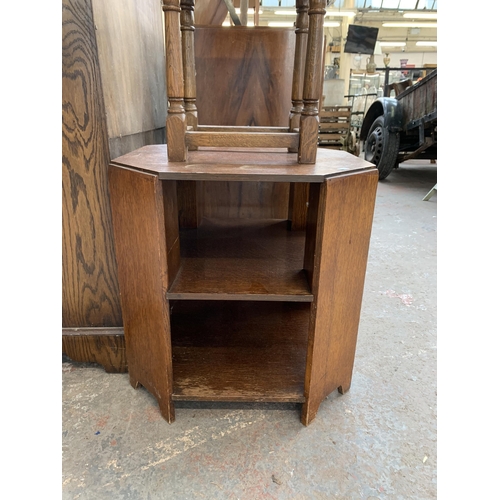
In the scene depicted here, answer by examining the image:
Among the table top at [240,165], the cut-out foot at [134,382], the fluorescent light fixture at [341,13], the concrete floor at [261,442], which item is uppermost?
the fluorescent light fixture at [341,13]

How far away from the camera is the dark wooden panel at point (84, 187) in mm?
943

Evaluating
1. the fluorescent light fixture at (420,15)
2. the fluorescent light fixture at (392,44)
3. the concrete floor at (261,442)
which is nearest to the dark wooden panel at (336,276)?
the concrete floor at (261,442)

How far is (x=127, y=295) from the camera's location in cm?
102

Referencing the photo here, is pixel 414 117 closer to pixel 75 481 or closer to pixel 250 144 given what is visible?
pixel 250 144

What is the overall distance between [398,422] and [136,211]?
918 mm

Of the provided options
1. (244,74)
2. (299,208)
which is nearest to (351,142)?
(244,74)

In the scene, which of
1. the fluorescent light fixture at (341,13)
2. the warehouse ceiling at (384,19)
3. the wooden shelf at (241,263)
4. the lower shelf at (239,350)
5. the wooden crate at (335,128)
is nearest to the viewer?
the wooden shelf at (241,263)

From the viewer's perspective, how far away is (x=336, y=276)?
3.02 feet

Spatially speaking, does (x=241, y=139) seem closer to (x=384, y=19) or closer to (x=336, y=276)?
(x=336, y=276)

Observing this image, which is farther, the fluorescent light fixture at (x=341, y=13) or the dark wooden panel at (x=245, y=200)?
the fluorescent light fixture at (x=341, y=13)

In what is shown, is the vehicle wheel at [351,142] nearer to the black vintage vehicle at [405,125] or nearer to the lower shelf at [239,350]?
the black vintage vehicle at [405,125]

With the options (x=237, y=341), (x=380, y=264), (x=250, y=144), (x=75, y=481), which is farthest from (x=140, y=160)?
(x=380, y=264)

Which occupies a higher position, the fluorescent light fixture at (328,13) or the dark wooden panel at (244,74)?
the fluorescent light fixture at (328,13)

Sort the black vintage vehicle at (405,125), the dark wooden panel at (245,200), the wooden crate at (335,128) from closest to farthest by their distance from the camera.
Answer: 1. the dark wooden panel at (245,200)
2. the black vintage vehicle at (405,125)
3. the wooden crate at (335,128)
